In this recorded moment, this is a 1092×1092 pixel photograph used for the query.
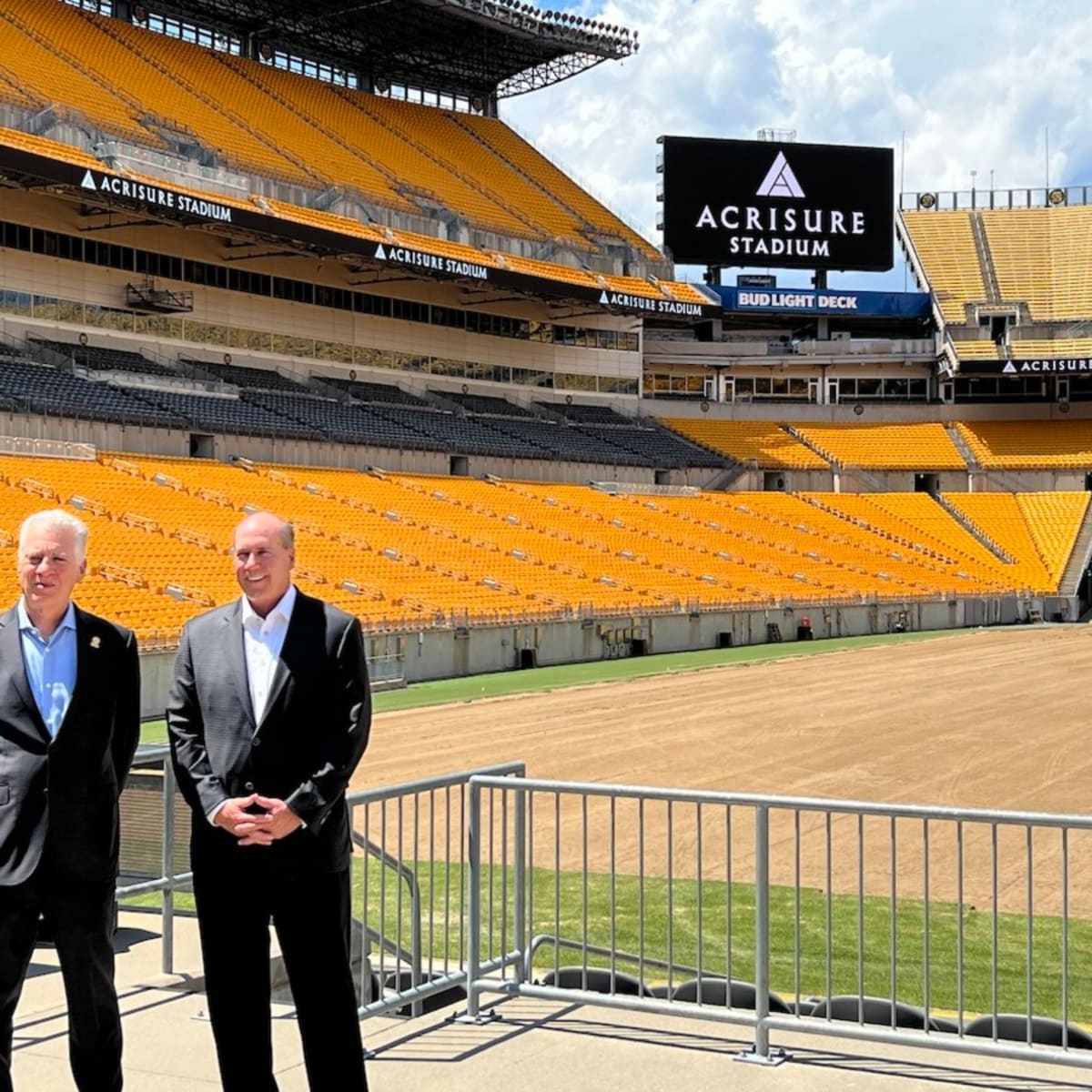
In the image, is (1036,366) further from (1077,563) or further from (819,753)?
(819,753)

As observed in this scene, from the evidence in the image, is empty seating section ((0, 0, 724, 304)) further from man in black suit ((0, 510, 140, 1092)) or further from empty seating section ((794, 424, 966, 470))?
man in black suit ((0, 510, 140, 1092))

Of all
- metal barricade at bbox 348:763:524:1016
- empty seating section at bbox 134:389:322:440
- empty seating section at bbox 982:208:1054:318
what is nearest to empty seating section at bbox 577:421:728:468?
empty seating section at bbox 134:389:322:440

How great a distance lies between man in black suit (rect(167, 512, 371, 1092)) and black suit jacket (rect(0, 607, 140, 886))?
258mm

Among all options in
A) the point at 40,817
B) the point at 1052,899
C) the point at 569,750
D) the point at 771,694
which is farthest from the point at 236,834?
the point at 771,694

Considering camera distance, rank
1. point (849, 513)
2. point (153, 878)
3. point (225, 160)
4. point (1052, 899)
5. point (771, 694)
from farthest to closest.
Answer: point (849, 513), point (225, 160), point (771, 694), point (1052, 899), point (153, 878)

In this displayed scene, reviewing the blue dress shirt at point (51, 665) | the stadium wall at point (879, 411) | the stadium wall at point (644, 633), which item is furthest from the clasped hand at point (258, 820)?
the stadium wall at point (879, 411)

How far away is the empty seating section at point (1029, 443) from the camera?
6078 centimetres

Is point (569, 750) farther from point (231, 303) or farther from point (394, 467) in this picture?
point (231, 303)

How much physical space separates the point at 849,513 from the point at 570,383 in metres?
12.7

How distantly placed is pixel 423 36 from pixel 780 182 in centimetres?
1603

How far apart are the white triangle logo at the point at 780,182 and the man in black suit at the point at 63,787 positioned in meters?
59.1

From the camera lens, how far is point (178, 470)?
37.7m

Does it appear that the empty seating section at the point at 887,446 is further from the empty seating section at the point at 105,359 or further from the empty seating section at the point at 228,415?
the empty seating section at the point at 105,359

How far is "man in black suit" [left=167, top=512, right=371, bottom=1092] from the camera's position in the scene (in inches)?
199
